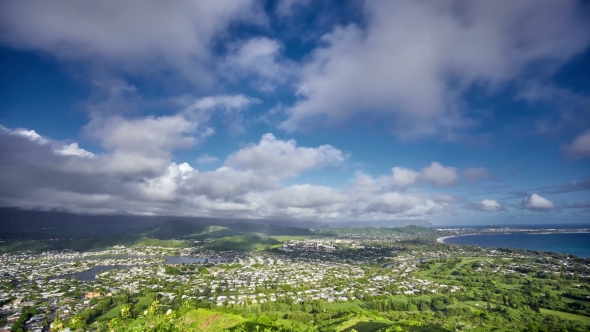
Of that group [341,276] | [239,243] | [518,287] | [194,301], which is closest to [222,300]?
[194,301]

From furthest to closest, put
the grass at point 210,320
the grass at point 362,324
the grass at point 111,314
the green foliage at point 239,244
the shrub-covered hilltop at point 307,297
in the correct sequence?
the green foliage at point 239,244 → the grass at point 111,314 → the shrub-covered hilltop at point 307,297 → the grass at point 362,324 → the grass at point 210,320

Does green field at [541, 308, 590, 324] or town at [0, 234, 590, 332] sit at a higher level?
green field at [541, 308, 590, 324]

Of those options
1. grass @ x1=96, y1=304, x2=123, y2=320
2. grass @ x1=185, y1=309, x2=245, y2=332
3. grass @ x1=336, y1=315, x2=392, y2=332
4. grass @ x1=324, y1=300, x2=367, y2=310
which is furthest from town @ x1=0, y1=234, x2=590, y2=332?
grass @ x1=336, y1=315, x2=392, y2=332

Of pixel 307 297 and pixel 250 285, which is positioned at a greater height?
pixel 307 297

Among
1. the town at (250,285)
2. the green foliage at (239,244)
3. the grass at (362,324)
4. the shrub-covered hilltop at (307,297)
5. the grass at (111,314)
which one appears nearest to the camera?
the grass at (362,324)

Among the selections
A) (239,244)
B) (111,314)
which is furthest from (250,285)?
(239,244)

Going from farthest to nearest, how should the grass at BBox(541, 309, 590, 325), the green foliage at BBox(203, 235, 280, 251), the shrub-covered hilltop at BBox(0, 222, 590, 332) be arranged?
the green foliage at BBox(203, 235, 280, 251), the grass at BBox(541, 309, 590, 325), the shrub-covered hilltop at BBox(0, 222, 590, 332)

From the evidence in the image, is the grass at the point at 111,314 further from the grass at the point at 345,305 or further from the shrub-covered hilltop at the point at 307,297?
the grass at the point at 345,305

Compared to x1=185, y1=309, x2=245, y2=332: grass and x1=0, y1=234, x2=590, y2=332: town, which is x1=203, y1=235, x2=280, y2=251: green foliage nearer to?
x1=0, y1=234, x2=590, y2=332: town

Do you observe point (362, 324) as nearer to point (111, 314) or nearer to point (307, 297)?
point (307, 297)

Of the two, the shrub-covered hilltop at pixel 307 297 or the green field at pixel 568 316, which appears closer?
the shrub-covered hilltop at pixel 307 297

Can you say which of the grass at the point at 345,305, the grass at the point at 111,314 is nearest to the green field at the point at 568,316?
the grass at the point at 345,305
